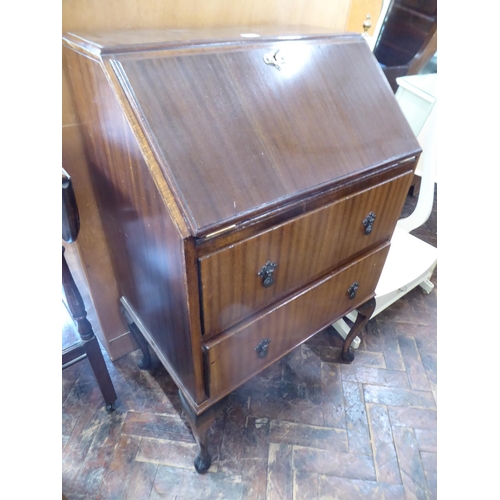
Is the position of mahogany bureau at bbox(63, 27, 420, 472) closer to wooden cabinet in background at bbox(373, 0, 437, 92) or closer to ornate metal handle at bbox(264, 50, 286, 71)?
ornate metal handle at bbox(264, 50, 286, 71)

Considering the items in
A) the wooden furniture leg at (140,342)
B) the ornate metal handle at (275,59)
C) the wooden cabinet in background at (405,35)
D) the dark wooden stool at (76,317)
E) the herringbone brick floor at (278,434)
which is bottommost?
the herringbone brick floor at (278,434)

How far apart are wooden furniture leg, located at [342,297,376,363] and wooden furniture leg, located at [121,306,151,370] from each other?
0.82 meters

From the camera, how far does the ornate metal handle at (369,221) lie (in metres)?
1.03

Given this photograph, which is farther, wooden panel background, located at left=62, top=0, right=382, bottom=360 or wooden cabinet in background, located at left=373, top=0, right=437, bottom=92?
wooden cabinet in background, located at left=373, top=0, right=437, bottom=92

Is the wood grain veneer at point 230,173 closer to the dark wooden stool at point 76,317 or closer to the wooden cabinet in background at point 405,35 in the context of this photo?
the dark wooden stool at point 76,317

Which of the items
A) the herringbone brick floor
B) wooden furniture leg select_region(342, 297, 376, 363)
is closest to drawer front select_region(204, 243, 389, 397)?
wooden furniture leg select_region(342, 297, 376, 363)

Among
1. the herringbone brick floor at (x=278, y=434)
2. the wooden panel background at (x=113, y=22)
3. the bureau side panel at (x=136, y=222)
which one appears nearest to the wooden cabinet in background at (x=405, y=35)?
the wooden panel background at (x=113, y=22)

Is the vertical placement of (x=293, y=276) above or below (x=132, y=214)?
below

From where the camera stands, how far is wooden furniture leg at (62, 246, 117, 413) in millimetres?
1022

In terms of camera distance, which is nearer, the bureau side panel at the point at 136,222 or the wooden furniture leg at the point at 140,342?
the bureau side panel at the point at 136,222

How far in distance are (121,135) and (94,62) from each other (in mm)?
148

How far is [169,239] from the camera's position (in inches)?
28.0
